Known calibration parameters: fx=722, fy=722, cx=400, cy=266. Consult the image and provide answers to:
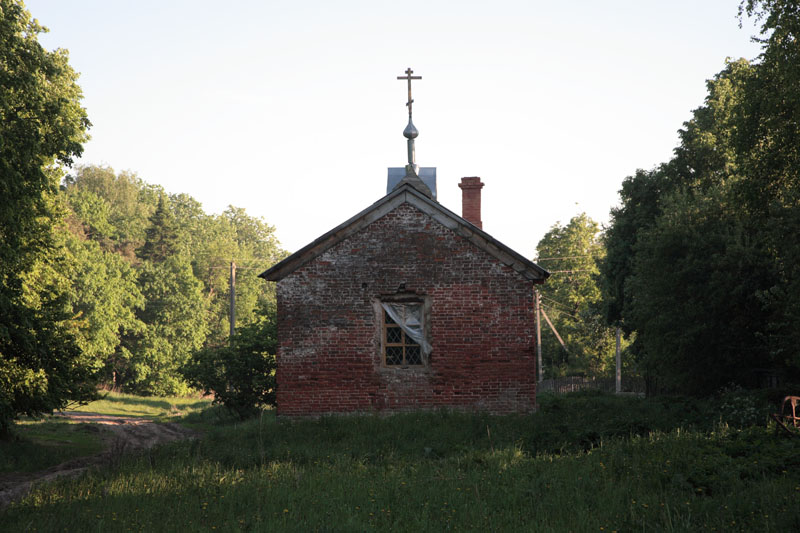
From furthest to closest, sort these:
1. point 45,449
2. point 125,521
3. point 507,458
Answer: point 45,449, point 507,458, point 125,521

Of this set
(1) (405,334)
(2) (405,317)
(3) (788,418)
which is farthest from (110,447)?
(3) (788,418)

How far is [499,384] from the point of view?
1739cm

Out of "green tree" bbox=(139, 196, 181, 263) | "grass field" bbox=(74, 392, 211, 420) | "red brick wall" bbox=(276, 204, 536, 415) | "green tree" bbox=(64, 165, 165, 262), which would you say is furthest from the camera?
"green tree" bbox=(139, 196, 181, 263)

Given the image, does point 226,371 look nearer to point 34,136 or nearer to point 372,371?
point 372,371

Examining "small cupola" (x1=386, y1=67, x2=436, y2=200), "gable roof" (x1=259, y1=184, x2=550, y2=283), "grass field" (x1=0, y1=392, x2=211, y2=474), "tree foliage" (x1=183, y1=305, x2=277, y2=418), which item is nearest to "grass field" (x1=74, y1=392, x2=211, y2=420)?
"grass field" (x1=0, y1=392, x2=211, y2=474)

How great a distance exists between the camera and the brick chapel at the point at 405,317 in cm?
1745

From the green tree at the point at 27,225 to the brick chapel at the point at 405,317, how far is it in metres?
5.08

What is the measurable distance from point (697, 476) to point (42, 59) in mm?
16684

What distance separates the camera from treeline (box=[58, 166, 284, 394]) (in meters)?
45.1

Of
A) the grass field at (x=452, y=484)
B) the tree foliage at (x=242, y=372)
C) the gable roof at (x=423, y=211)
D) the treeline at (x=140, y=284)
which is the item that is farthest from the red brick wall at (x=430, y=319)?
the treeline at (x=140, y=284)

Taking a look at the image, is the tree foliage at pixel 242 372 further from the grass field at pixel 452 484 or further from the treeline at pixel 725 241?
the treeline at pixel 725 241

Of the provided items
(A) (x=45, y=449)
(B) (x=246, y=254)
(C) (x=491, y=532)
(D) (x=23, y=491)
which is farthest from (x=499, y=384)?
(B) (x=246, y=254)

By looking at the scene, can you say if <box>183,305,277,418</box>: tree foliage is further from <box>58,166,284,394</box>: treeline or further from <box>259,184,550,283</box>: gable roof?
<box>259,184,550,283</box>: gable roof

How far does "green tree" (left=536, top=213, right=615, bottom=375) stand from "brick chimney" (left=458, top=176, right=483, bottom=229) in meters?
24.8
